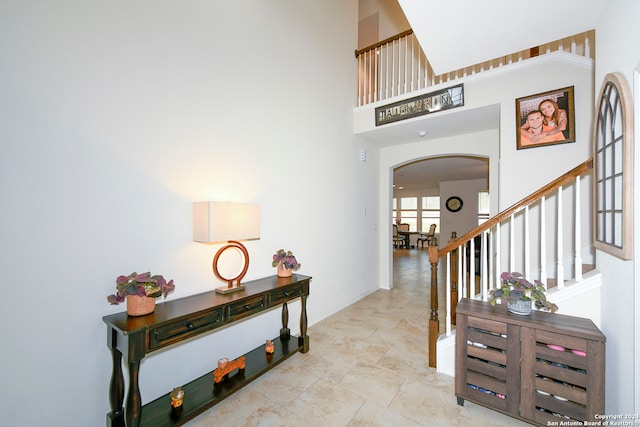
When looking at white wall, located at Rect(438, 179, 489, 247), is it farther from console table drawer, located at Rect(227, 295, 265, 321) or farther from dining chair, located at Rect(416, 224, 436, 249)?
console table drawer, located at Rect(227, 295, 265, 321)

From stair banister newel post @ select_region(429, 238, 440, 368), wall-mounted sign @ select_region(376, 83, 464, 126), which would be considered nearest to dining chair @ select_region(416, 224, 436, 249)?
wall-mounted sign @ select_region(376, 83, 464, 126)

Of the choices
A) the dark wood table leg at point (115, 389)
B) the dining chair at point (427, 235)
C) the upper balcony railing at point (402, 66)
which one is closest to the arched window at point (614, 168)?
the upper balcony railing at point (402, 66)

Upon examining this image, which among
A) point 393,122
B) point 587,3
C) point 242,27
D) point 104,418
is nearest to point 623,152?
point 587,3

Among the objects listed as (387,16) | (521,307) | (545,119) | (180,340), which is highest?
(387,16)

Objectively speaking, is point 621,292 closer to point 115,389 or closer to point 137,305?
point 137,305

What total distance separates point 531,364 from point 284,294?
1844mm

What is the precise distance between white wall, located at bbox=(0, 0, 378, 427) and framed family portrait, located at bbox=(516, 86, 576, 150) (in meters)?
2.43

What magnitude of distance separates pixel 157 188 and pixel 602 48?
3.21 meters

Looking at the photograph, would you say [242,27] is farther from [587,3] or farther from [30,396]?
[30,396]

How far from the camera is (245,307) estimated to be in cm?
203

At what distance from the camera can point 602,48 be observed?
1.70 meters

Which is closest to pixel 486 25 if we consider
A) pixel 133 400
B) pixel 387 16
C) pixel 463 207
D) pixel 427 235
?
pixel 133 400

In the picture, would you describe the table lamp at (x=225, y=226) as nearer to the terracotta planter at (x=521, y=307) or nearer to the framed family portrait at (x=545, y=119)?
the terracotta planter at (x=521, y=307)

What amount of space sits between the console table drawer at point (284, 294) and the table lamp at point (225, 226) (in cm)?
29
